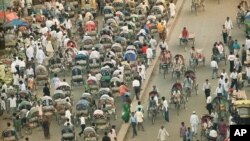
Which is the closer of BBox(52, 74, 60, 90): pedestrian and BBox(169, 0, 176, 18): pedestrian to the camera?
BBox(52, 74, 60, 90): pedestrian

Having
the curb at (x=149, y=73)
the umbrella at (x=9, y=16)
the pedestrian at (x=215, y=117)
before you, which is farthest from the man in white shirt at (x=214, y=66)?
the umbrella at (x=9, y=16)

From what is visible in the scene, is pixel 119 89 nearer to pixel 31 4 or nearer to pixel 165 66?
pixel 165 66

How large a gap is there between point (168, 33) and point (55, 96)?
10.2 m

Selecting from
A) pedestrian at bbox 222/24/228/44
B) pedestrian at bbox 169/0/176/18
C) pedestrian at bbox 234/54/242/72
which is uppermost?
pedestrian at bbox 169/0/176/18

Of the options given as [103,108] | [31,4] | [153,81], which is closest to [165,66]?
[153,81]

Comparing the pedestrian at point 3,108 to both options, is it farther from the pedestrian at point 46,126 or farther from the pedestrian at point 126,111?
the pedestrian at point 126,111

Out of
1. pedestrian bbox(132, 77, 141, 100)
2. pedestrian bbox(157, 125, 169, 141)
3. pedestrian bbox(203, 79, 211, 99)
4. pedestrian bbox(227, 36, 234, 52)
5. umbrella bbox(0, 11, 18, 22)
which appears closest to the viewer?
pedestrian bbox(157, 125, 169, 141)

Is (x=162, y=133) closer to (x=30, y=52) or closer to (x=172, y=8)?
(x=30, y=52)

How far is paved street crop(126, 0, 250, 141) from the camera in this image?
97.6 feet

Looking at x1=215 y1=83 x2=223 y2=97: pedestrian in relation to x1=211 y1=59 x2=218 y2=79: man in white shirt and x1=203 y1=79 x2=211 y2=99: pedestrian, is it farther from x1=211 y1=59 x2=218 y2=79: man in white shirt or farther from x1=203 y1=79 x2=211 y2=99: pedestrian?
x1=211 y1=59 x2=218 y2=79: man in white shirt

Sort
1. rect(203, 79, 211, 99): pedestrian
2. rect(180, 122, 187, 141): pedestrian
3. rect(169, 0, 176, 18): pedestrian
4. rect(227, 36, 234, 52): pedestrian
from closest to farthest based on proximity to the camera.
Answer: rect(180, 122, 187, 141): pedestrian → rect(203, 79, 211, 99): pedestrian → rect(227, 36, 234, 52): pedestrian → rect(169, 0, 176, 18): pedestrian

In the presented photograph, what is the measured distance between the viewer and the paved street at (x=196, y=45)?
97.6ft

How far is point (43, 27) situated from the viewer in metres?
38.4

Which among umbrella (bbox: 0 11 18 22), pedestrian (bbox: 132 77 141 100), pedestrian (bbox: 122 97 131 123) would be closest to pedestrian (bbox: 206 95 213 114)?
pedestrian (bbox: 122 97 131 123)
